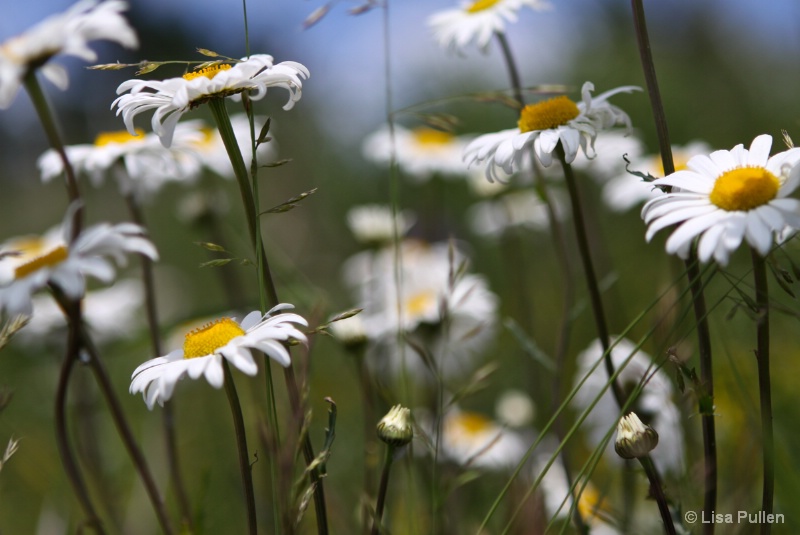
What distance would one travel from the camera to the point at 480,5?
6.11ft

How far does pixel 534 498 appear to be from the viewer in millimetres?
1399

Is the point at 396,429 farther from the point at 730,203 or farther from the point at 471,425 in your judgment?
the point at 471,425

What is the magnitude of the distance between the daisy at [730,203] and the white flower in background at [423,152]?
1725mm

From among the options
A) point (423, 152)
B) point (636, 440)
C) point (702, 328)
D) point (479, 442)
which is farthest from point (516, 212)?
point (636, 440)

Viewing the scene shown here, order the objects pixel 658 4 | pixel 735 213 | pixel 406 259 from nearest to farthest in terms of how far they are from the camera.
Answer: pixel 735 213
pixel 406 259
pixel 658 4

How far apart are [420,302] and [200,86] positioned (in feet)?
4.22

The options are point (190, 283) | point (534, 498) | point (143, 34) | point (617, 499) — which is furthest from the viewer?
point (143, 34)

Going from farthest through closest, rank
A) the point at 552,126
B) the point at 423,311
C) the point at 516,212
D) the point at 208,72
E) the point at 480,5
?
the point at 516,212 < the point at 423,311 < the point at 480,5 < the point at 552,126 < the point at 208,72

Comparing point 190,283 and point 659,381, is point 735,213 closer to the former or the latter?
point 659,381

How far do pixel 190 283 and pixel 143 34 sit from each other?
15.1 meters

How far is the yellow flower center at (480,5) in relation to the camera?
6.03 feet

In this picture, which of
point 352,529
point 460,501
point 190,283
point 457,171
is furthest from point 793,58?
point 352,529

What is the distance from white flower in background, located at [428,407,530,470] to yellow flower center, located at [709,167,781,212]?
1.19m

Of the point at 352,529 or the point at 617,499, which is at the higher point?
the point at 352,529
